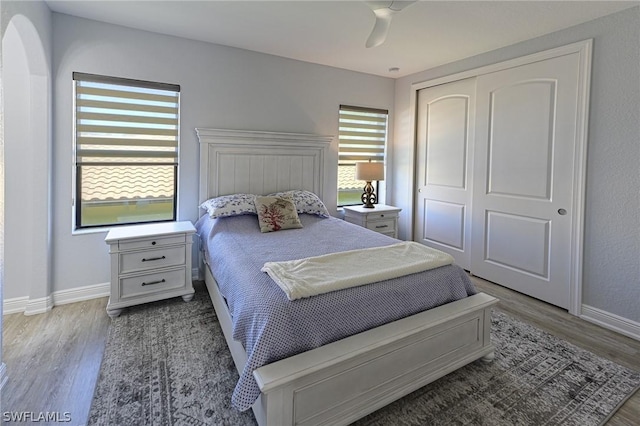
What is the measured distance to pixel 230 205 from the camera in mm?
3025

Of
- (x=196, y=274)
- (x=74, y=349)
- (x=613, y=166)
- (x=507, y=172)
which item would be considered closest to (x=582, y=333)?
(x=613, y=166)

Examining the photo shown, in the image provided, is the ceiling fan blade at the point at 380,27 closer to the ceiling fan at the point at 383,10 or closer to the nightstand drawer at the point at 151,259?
the ceiling fan at the point at 383,10

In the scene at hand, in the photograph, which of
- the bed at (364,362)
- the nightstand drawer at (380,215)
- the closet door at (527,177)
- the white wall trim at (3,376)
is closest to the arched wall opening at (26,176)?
the white wall trim at (3,376)

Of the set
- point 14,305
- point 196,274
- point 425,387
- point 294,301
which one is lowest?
point 425,387

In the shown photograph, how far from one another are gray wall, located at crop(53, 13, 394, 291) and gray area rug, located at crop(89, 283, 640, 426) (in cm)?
105

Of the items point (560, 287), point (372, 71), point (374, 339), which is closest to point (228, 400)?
point (374, 339)

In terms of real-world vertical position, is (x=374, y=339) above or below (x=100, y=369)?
above

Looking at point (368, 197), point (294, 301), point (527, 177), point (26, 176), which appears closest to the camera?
point (294, 301)

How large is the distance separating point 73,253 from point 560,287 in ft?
14.2

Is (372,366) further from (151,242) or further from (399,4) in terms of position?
(151,242)

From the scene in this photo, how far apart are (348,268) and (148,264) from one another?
5.95ft

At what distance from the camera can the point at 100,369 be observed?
196 cm

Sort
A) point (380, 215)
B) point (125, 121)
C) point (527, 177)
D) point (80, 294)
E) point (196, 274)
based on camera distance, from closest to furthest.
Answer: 1. point (80, 294)
2. point (125, 121)
3. point (527, 177)
4. point (196, 274)
5. point (380, 215)

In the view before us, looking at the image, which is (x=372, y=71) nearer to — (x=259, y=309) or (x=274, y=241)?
(x=274, y=241)
